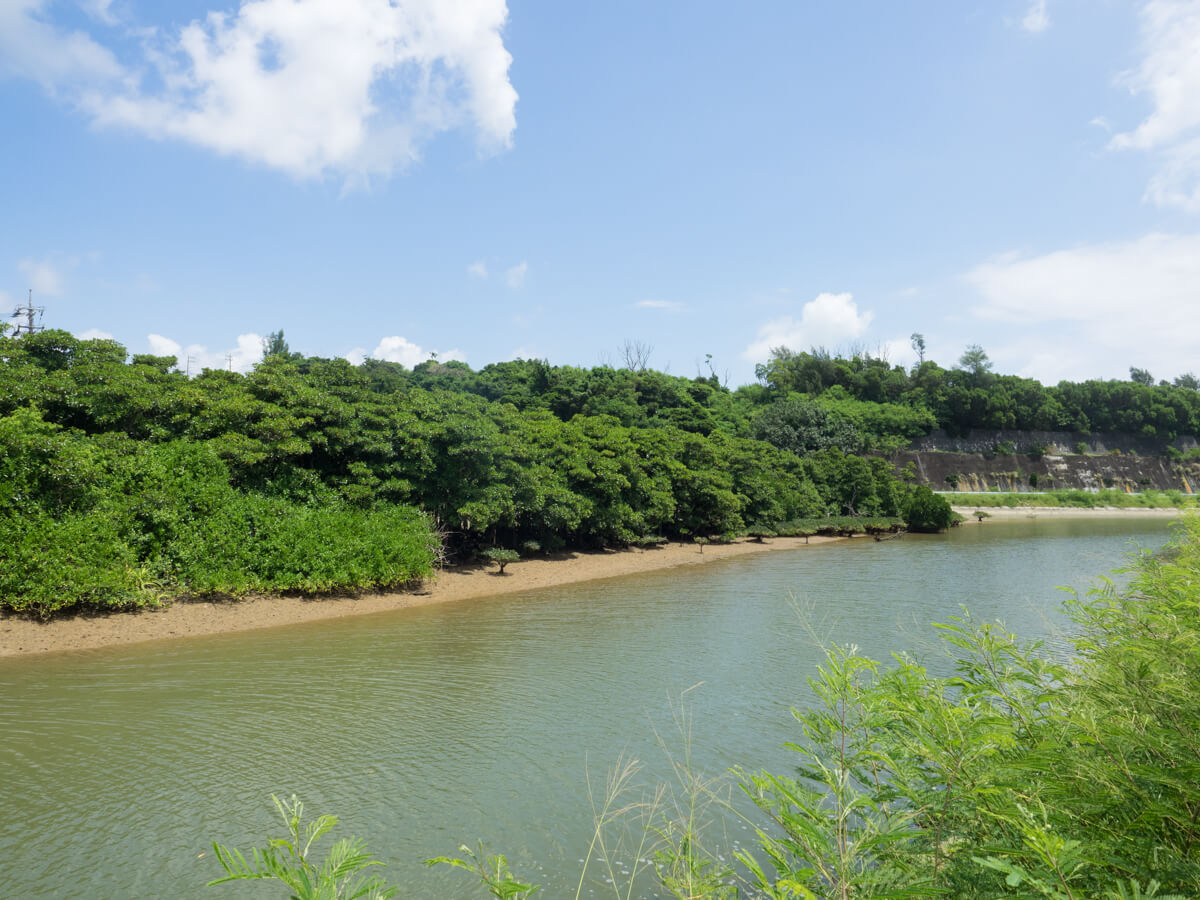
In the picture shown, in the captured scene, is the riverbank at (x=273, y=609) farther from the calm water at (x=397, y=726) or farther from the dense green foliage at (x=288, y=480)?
the calm water at (x=397, y=726)

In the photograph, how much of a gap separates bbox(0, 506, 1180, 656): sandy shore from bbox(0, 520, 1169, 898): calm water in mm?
639

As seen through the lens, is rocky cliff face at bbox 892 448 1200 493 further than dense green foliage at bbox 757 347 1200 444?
No

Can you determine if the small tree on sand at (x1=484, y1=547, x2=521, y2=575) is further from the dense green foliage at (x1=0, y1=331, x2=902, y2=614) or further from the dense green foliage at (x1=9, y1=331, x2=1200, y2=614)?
the dense green foliage at (x1=9, y1=331, x2=1200, y2=614)

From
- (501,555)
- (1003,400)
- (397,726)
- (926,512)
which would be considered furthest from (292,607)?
(1003,400)

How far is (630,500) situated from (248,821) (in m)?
19.7

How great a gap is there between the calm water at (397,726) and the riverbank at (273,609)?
60 cm

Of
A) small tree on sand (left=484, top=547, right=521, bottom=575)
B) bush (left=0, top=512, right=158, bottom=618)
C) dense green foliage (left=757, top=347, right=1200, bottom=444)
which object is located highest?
dense green foliage (left=757, top=347, right=1200, bottom=444)

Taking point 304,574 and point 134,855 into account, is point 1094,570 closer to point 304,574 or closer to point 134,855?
point 304,574

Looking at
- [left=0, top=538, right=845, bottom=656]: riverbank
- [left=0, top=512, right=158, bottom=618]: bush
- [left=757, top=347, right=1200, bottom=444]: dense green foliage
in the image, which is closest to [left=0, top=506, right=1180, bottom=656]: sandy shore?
[left=0, top=538, right=845, bottom=656]: riverbank

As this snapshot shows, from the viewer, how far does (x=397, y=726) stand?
804cm

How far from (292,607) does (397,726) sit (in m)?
7.00

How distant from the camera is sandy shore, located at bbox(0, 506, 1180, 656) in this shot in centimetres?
1091

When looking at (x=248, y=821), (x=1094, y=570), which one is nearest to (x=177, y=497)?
(x=248, y=821)

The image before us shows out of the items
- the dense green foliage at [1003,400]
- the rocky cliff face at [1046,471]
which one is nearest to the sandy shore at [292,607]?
the rocky cliff face at [1046,471]
